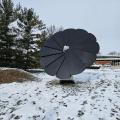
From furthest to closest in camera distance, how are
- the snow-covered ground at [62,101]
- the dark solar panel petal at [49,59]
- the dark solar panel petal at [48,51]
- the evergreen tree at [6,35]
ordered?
1. the evergreen tree at [6,35]
2. the dark solar panel petal at [48,51]
3. the dark solar panel petal at [49,59]
4. the snow-covered ground at [62,101]

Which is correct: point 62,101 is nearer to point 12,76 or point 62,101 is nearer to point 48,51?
point 48,51

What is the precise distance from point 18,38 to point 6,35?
1.70 metres

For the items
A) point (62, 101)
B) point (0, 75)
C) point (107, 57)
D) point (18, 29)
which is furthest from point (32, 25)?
point (107, 57)

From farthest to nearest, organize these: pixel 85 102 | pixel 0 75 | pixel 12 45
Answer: pixel 12 45 < pixel 0 75 < pixel 85 102

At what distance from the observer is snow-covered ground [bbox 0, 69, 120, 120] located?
12289 millimetres

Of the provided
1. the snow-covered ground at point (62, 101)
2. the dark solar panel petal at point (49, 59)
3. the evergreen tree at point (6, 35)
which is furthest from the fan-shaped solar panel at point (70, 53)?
the evergreen tree at point (6, 35)

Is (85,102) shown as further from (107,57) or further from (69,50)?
(107,57)

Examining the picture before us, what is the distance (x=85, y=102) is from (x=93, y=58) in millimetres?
5231

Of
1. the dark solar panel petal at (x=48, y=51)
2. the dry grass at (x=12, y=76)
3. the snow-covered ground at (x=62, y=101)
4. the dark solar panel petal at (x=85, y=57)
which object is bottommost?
the snow-covered ground at (x=62, y=101)

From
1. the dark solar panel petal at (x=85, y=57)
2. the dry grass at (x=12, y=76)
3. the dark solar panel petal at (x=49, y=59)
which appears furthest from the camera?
the dry grass at (x=12, y=76)

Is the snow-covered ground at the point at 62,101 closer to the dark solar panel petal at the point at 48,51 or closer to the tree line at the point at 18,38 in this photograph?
the dark solar panel petal at the point at 48,51

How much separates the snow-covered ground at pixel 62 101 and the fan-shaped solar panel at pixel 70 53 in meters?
1.01

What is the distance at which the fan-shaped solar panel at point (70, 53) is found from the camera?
715 inches

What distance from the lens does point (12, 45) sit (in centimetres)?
3953
